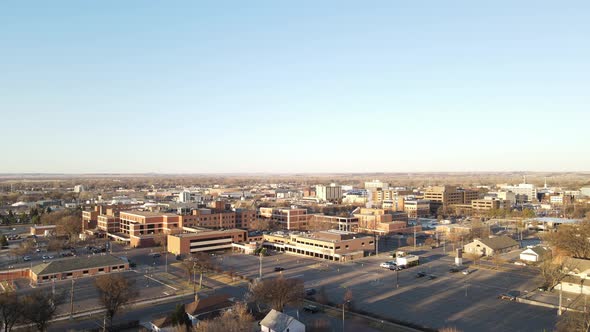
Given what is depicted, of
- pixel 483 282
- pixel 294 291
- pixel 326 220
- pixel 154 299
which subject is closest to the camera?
pixel 294 291

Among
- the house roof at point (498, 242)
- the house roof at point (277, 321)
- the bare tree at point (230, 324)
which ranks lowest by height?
the house roof at point (498, 242)

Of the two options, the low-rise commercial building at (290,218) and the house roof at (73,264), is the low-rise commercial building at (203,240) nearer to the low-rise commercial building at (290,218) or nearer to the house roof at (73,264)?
the house roof at (73,264)

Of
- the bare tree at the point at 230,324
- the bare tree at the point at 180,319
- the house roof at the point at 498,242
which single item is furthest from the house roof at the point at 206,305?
the house roof at the point at 498,242

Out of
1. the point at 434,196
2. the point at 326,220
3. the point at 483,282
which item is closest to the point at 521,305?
the point at 483,282

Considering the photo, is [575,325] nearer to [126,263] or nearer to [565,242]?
[565,242]

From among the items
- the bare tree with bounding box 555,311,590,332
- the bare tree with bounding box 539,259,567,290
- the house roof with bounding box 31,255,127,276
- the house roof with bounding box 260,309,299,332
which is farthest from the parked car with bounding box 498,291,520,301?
the house roof with bounding box 31,255,127,276

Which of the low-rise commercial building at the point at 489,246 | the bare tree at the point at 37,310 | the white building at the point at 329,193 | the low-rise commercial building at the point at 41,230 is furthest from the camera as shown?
the white building at the point at 329,193
